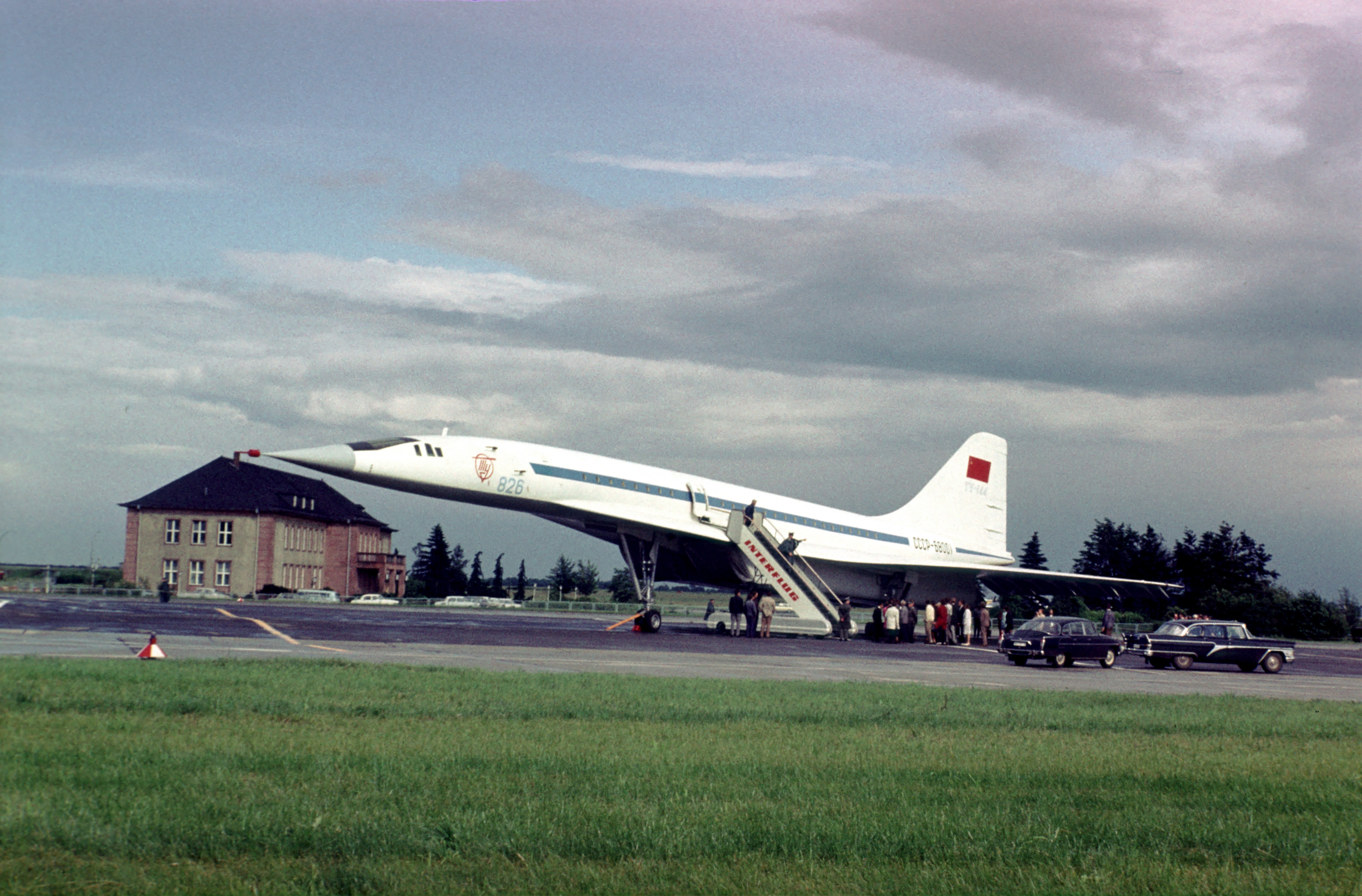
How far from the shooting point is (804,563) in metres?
38.9

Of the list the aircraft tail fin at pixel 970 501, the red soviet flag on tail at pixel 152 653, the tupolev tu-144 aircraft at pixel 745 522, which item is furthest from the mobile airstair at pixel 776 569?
the red soviet flag on tail at pixel 152 653

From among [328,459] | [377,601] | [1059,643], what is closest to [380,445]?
[328,459]

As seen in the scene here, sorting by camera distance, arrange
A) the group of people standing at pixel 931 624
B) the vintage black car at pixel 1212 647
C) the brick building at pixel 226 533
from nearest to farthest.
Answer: the vintage black car at pixel 1212 647, the group of people standing at pixel 931 624, the brick building at pixel 226 533

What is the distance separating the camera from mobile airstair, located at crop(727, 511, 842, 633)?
3572cm

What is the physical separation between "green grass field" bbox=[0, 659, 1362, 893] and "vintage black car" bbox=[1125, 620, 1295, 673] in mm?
14620

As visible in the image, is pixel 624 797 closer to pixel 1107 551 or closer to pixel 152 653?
pixel 152 653

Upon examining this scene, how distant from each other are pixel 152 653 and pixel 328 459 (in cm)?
1377

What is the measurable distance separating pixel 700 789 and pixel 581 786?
0.75 m

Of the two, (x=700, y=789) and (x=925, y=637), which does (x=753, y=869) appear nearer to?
(x=700, y=789)

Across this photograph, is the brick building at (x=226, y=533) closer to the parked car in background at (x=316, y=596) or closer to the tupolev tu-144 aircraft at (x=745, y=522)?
the parked car in background at (x=316, y=596)

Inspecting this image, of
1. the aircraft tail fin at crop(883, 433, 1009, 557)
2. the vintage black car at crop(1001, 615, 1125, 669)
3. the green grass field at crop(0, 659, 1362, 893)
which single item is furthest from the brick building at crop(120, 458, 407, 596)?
the green grass field at crop(0, 659, 1362, 893)

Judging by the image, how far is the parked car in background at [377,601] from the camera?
6312 cm

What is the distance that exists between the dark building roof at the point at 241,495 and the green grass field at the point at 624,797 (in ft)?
223

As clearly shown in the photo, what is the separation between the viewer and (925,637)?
40.0 m
